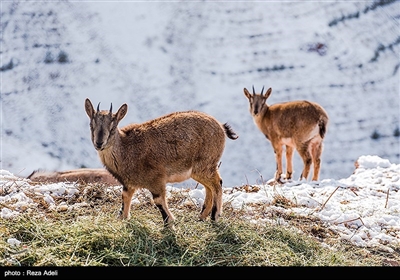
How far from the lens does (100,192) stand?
25.7 feet

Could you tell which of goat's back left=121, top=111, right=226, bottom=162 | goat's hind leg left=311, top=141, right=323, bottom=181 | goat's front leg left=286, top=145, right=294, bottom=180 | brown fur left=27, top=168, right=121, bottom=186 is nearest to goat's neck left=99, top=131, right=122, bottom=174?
goat's back left=121, top=111, right=226, bottom=162

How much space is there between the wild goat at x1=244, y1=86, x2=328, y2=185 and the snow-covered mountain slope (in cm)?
226

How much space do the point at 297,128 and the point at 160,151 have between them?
5964 millimetres

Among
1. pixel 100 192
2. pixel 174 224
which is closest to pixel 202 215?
pixel 174 224

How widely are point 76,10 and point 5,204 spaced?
15.0 m

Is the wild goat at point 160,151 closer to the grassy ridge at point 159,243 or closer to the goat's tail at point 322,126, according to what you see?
the grassy ridge at point 159,243

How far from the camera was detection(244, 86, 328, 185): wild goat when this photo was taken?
1209 cm

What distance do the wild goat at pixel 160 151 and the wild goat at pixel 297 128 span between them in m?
4.95

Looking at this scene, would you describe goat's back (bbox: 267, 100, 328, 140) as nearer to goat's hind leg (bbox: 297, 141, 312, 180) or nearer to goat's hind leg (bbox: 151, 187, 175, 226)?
goat's hind leg (bbox: 297, 141, 312, 180)

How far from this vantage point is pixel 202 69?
65.1ft

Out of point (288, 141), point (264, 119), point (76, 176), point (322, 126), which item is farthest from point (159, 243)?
point (264, 119)

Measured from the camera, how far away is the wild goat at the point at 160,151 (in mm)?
6633

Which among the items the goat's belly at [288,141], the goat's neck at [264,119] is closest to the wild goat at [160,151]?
the goat's belly at [288,141]

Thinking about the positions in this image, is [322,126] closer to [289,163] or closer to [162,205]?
[289,163]
